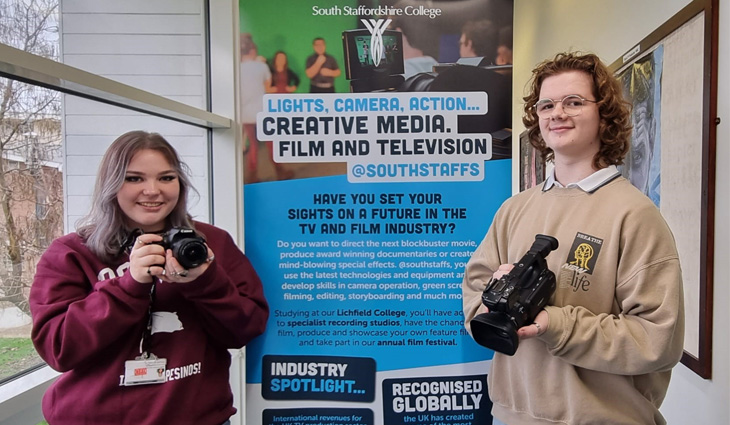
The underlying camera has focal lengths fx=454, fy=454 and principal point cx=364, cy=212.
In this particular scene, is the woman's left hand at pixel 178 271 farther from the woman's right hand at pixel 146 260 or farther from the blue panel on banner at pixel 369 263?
the blue panel on banner at pixel 369 263

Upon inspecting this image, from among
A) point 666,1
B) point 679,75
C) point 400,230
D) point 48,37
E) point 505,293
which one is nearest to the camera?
point 505,293

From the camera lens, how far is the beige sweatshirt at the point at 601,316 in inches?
34.6

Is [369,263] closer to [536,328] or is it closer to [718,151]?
[536,328]

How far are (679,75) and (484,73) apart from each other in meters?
0.56

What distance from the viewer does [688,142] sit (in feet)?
4.18

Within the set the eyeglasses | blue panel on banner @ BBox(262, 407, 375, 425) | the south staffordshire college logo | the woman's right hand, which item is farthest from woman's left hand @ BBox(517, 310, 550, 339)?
the south staffordshire college logo

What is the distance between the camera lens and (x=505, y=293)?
33.9 inches

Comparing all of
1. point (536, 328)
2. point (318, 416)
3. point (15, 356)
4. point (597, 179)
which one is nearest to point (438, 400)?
point (318, 416)

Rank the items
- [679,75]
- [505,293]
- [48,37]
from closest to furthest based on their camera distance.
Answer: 1. [505,293]
2. [48,37]
3. [679,75]

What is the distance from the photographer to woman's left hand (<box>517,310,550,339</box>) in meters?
0.88

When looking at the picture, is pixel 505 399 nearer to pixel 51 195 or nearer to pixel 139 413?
pixel 139 413

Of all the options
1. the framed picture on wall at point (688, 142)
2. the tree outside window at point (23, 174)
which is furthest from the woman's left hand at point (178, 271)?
the framed picture on wall at point (688, 142)

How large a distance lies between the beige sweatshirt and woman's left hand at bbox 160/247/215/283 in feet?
2.34

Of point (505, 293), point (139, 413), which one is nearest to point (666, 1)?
point (505, 293)
